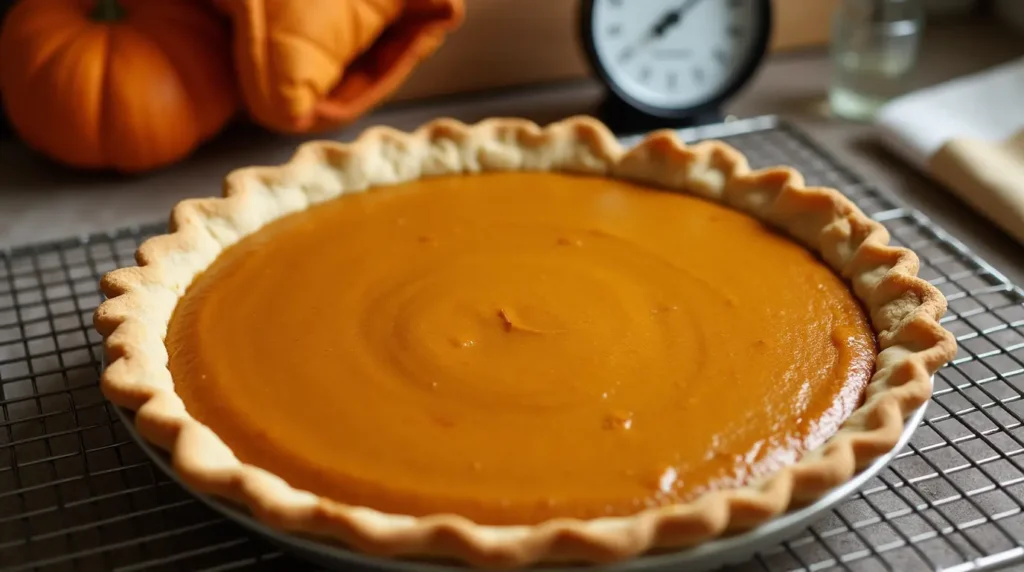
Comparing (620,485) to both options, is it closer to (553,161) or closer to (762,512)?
(762,512)

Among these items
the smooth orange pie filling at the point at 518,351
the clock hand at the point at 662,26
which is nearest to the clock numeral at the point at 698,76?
the clock hand at the point at 662,26

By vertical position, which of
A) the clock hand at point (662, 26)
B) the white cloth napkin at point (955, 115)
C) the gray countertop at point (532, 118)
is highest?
the clock hand at point (662, 26)

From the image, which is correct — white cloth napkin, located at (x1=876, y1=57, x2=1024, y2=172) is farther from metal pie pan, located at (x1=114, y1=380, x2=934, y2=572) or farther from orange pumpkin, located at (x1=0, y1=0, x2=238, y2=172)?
orange pumpkin, located at (x1=0, y1=0, x2=238, y2=172)

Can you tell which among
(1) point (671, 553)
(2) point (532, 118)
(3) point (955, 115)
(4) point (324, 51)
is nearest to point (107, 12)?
(4) point (324, 51)

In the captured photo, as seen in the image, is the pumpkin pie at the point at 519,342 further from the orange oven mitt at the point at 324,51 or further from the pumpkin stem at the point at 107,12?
the pumpkin stem at the point at 107,12

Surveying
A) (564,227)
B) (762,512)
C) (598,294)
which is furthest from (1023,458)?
(564,227)
